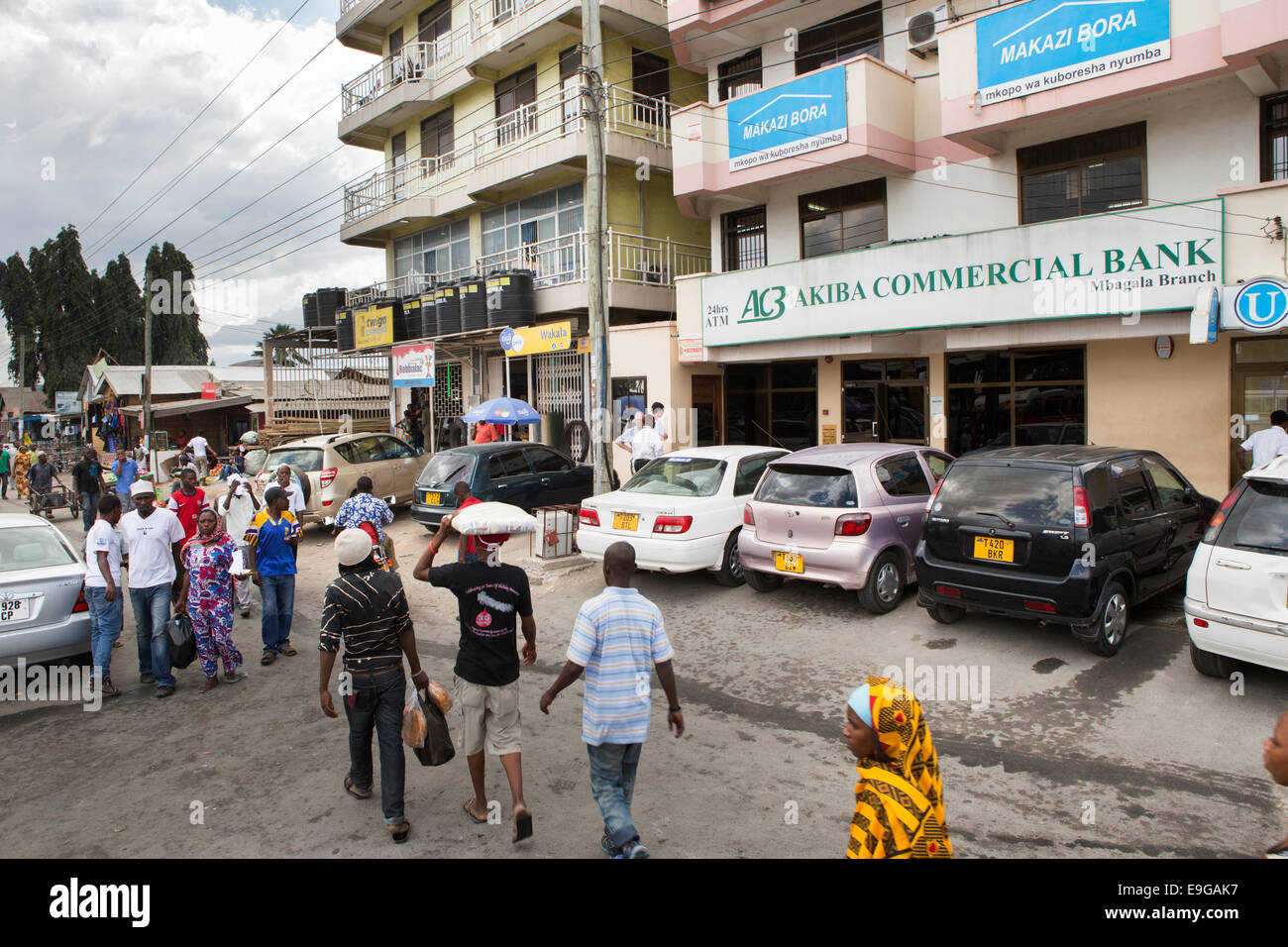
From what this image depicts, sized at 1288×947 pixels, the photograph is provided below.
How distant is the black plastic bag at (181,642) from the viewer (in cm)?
700

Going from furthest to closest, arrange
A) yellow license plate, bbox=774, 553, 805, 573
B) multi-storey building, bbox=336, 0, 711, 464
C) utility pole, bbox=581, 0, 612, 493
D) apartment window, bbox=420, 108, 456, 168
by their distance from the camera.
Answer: apartment window, bbox=420, 108, 456, 168
multi-storey building, bbox=336, 0, 711, 464
utility pole, bbox=581, 0, 612, 493
yellow license plate, bbox=774, 553, 805, 573

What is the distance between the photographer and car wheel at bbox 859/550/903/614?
821 centimetres

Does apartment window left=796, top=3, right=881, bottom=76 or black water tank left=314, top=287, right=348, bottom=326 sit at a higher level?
apartment window left=796, top=3, right=881, bottom=76

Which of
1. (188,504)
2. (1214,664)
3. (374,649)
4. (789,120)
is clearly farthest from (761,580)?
(789,120)

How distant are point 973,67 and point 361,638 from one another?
1140 centimetres

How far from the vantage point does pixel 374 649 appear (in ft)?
14.8

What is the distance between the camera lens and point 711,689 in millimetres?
6930

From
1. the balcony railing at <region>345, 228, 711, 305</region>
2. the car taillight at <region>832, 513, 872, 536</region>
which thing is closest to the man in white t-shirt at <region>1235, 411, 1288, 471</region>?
the car taillight at <region>832, 513, 872, 536</region>

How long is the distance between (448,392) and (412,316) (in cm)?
292

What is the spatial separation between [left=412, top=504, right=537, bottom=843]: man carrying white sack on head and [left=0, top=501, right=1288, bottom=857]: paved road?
0.41 meters

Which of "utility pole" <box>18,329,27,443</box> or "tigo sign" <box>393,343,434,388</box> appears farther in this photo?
"utility pole" <box>18,329,27,443</box>

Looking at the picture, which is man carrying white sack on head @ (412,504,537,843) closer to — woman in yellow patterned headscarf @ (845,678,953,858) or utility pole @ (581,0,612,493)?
woman in yellow patterned headscarf @ (845,678,953,858)
